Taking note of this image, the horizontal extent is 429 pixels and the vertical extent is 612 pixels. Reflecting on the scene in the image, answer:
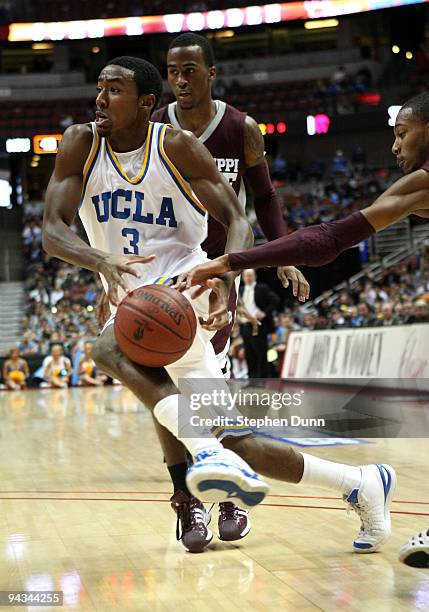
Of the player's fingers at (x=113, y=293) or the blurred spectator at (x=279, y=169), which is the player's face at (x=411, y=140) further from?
the blurred spectator at (x=279, y=169)

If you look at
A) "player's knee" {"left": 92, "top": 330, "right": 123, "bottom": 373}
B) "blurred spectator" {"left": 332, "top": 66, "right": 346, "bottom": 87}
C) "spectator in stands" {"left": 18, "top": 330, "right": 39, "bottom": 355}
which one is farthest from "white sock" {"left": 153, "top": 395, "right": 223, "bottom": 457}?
"blurred spectator" {"left": 332, "top": 66, "right": 346, "bottom": 87}

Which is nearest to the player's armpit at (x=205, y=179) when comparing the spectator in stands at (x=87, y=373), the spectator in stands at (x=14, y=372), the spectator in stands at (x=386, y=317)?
the spectator in stands at (x=386, y=317)

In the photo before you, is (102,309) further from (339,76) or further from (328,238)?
(339,76)

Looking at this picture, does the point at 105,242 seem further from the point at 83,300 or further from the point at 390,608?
the point at 83,300

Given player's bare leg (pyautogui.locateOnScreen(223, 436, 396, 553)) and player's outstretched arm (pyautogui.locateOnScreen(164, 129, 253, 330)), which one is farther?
player's outstretched arm (pyautogui.locateOnScreen(164, 129, 253, 330))

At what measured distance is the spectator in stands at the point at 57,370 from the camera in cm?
1681

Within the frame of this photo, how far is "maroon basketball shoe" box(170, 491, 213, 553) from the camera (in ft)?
11.8

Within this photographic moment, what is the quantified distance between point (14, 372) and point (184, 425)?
1401 centimetres

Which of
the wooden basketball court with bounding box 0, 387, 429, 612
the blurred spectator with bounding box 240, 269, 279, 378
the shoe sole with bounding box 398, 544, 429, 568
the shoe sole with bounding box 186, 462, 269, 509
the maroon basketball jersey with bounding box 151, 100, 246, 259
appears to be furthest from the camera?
the blurred spectator with bounding box 240, 269, 279, 378

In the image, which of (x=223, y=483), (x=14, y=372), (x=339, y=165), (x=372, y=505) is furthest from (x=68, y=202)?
(x=339, y=165)

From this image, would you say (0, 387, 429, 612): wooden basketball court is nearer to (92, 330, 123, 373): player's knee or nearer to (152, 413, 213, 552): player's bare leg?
(152, 413, 213, 552): player's bare leg

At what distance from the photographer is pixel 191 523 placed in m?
3.66

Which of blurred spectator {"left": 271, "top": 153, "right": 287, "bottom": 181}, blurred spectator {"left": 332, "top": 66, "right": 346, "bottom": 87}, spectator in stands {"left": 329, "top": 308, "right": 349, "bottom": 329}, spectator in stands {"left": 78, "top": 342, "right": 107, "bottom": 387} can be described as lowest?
spectator in stands {"left": 78, "top": 342, "right": 107, "bottom": 387}

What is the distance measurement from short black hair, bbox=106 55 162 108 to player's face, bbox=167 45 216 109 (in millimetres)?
728
